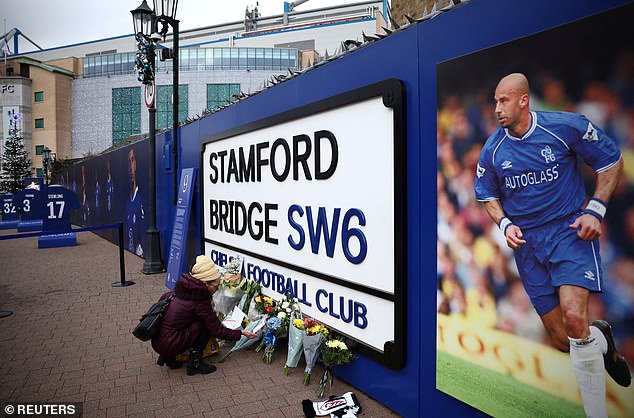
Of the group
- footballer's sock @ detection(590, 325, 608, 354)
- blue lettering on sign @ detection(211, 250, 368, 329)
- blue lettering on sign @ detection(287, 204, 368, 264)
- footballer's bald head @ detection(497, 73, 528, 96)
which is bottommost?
blue lettering on sign @ detection(211, 250, 368, 329)

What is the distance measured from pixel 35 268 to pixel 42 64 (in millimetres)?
55144

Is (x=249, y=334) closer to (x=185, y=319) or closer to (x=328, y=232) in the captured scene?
(x=185, y=319)

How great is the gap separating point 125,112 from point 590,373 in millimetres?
58695

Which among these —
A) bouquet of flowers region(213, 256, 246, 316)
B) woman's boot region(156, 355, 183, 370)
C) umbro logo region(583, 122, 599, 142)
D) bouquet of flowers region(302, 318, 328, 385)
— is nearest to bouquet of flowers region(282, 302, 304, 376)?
bouquet of flowers region(302, 318, 328, 385)

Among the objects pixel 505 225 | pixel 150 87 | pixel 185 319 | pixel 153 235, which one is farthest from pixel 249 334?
pixel 150 87

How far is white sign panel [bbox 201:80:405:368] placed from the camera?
3465 mm

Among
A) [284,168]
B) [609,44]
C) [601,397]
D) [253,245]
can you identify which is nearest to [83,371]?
[253,245]

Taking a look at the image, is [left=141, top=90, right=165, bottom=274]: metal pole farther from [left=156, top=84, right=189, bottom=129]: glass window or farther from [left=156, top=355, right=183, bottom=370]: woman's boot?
[left=156, top=84, right=189, bottom=129]: glass window

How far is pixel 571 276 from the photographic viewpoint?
2.25 m

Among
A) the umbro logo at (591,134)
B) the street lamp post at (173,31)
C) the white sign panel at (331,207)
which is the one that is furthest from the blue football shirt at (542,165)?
the street lamp post at (173,31)

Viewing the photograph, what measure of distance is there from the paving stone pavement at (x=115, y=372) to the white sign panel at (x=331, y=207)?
0.77 meters

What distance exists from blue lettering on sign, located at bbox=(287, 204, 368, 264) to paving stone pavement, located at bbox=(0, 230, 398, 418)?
3.90 ft

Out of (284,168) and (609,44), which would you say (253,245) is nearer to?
(284,168)

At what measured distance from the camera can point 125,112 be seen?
53.9 metres
